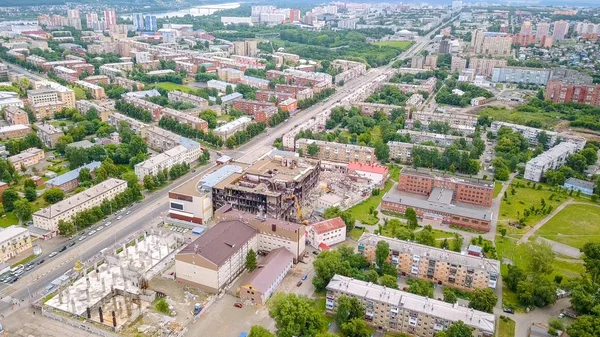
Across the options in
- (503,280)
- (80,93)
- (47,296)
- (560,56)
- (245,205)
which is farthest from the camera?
(560,56)

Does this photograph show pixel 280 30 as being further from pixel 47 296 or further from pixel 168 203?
pixel 47 296

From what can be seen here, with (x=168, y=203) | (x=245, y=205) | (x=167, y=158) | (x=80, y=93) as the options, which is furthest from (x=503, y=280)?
(x=80, y=93)

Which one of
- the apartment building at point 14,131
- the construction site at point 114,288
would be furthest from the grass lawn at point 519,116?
the apartment building at point 14,131

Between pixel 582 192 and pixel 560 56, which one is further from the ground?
pixel 560 56

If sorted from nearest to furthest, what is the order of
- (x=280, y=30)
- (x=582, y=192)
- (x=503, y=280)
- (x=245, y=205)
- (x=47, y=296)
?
(x=47, y=296)
(x=503, y=280)
(x=245, y=205)
(x=582, y=192)
(x=280, y=30)

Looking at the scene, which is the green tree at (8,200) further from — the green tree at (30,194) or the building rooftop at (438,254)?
the building rooftop at (438,254)

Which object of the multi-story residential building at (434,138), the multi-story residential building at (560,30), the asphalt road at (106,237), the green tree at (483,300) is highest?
the multi-story residential building at (560,30)

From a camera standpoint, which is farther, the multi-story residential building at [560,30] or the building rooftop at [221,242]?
the multi-story residential building at [560,30]
